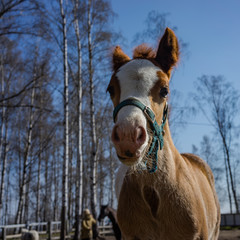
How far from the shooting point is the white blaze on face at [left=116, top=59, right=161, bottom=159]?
205 cm

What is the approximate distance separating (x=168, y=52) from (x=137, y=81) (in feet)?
2.13

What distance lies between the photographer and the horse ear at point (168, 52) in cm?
272

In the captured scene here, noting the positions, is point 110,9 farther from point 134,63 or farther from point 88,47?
point 134,63

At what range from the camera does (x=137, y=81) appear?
91.5 inches

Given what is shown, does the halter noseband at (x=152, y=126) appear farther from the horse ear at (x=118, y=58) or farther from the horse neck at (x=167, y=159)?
the horse ear at (x=118, y=58)

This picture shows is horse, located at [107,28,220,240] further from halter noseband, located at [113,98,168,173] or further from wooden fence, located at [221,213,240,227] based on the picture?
wooden fence, located at [221,213,240,227]

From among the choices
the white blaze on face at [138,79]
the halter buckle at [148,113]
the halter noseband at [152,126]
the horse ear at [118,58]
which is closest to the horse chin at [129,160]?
the halter noseband at [152,126]

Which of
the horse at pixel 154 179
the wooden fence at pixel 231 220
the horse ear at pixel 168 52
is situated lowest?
the wooden fence at pixel 231 220

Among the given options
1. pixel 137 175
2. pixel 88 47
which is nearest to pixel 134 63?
pixel 137 175

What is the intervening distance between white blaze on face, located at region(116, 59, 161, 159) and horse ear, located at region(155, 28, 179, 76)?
22cm

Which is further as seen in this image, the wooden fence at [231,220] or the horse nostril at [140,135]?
the wooden fence at [231,220]

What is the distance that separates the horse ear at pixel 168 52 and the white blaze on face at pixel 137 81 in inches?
8.5

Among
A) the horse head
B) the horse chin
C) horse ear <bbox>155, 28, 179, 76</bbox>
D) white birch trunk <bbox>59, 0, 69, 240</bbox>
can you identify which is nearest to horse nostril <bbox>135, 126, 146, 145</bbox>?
the horse head

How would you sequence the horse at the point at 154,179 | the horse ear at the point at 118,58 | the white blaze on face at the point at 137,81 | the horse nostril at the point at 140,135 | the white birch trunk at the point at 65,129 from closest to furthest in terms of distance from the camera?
1. the horse nostril at the point at 140,135
2. the white blaze on face at the point at 137,81
3. the horse at the point at 154,179
4. the horse ear at the point at 118,58
5. the white birch trunk at the point at 65,129
